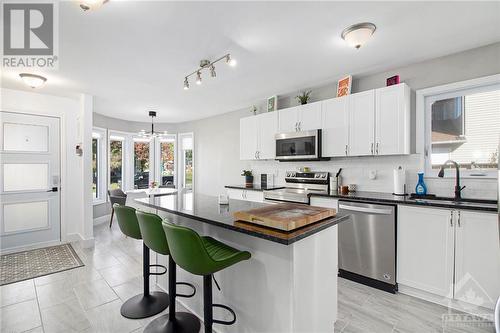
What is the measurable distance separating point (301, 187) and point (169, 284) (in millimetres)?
2523

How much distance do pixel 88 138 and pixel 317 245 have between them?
164 inches

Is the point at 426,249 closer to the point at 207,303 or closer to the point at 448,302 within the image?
the point at 448,302

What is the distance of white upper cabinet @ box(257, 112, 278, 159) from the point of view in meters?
4.04

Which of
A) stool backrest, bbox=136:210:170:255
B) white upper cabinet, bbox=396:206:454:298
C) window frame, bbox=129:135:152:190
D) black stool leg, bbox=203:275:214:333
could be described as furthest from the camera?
window frame, bbox=129:135:152:190

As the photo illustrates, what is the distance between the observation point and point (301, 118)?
12.0 feet

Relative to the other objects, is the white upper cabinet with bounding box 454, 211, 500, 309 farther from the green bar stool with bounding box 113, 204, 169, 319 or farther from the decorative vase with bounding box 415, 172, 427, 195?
the green bar stool with bounding box 113, 204, 169, 319

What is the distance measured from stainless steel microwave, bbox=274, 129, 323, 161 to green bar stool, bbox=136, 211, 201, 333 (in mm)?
2352

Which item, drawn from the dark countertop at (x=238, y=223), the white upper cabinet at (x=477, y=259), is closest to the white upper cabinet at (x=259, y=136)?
the dark countertop at (x=238, y=223)

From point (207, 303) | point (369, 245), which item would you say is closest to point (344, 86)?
point (369, 245)

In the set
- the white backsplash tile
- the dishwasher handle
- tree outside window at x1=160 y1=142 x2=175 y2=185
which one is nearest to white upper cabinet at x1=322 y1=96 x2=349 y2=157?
the white backsplash tile

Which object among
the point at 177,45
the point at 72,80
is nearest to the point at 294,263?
the point at 177,45

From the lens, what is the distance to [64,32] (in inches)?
85.2

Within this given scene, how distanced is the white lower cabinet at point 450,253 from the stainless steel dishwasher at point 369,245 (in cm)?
9

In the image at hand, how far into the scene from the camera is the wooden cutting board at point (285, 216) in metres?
1.32
